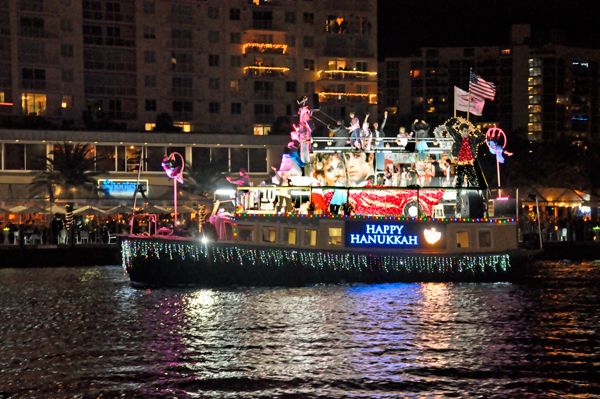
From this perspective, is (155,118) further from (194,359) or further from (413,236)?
(194,359)

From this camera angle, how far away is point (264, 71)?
314 ft

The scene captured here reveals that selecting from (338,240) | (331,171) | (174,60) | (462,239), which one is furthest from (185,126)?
(462,239)

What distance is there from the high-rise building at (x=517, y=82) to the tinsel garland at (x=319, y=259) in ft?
464

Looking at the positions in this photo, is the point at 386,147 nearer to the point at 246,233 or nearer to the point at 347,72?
the point at 246,233

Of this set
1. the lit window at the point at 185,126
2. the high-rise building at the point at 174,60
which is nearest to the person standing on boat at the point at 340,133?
the high-rise building at the point at 174,60

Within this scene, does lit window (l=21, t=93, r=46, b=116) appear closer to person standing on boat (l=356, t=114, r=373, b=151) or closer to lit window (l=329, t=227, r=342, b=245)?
person standing on boat (l=356, t=114, r=373, b=151)

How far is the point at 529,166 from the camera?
79.4 meters

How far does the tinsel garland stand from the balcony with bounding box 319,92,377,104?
238 feet

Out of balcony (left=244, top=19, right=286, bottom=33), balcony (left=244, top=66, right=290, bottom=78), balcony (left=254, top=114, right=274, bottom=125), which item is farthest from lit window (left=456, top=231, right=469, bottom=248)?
balcony (left=244, top=19, right=286, bottom=33)

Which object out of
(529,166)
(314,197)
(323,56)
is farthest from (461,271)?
(323,56)

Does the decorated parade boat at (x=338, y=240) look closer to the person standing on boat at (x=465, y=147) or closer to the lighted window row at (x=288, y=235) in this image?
the lighted window row at (x=288, y=235)

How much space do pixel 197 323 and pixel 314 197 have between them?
1003 cm

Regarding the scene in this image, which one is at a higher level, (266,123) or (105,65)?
(105,65)

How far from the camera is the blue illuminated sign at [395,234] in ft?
99.1
